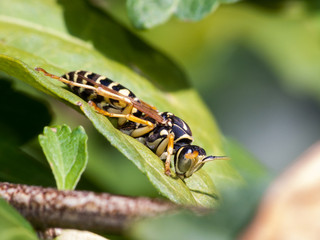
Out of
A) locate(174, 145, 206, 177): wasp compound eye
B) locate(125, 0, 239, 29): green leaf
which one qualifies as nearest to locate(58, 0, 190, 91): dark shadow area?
locate(125, 0, 239, 29): green leaf

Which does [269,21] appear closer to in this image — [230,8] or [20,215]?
[230,8]

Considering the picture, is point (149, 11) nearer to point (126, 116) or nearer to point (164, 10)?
point (164, 10)

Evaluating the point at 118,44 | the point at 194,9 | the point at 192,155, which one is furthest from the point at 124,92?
the point at 194,9

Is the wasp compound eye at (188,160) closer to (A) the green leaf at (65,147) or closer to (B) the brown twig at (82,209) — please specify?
(A) the green leaf at (65,147)

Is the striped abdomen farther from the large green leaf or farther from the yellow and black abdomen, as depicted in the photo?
the large green leaf

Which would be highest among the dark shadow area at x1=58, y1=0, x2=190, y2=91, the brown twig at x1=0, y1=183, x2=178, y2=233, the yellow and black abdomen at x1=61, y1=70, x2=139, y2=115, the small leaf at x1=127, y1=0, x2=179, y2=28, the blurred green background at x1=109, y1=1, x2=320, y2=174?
the blurred green background at x1=109, y1=1, x2=320, y2=174

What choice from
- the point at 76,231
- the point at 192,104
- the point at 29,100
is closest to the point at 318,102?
the point at 192,104

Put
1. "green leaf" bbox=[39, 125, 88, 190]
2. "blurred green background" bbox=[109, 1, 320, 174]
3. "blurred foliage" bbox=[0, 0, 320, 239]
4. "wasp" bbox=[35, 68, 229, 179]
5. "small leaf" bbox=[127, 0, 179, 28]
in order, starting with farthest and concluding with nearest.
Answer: "blurred green background" bbox=[109, 1, 320, 174] → "small leaf" bbox=[127, 0, 179, 28] → "wasp" bbox=[35, 68, 229, 179] → "blurred foliage" bbox=[0, 0, 320, 239] → "green leaf" bbox=[39, 125, 88, 190]
